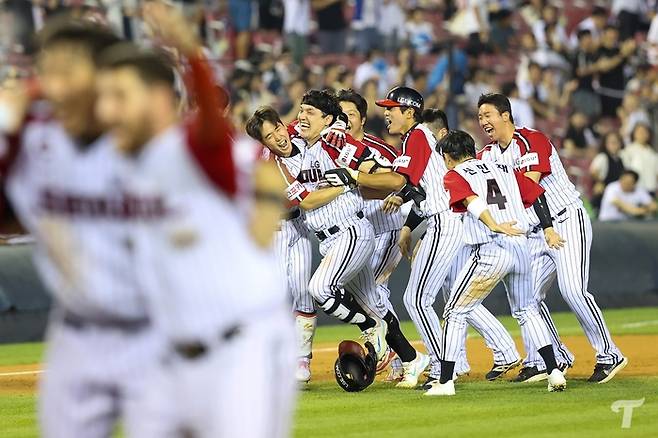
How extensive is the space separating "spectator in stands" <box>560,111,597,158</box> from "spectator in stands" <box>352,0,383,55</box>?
3293mm

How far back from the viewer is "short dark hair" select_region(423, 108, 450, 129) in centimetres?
1269

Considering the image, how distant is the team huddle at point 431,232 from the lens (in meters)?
11.0

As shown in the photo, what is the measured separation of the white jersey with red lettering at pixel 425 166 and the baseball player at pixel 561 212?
42 centimetres

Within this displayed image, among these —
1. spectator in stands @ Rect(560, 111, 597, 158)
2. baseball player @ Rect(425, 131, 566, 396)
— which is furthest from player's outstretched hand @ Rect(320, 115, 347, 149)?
spectator in stands @ Rect(560, 111, 597, 158)

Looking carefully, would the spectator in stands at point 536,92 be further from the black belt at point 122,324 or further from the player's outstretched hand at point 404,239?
the black belt at point 122,324

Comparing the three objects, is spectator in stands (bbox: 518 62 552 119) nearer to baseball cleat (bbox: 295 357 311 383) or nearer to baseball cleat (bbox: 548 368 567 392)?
baseball cleat (bbox: 295 357 311 383)

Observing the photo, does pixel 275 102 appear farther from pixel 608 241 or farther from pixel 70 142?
pixel 70 142

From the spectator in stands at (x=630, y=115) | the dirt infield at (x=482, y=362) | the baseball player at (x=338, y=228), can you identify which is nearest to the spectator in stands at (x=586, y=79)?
the spectator in stands at (x=630, y=115)

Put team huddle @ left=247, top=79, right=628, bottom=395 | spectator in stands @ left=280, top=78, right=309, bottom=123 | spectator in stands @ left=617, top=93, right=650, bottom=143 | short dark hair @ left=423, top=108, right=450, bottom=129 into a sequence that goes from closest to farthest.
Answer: team huddle @ left=247, top=79, right=628, bottom=395 < short dark hair @ left=423, top=108, right=450, bottom=129 < spectator in stands @ left=280, top=78, right=309, bottom=123 < spectator in stands @ left=617, top=93, right=650, bottom=143

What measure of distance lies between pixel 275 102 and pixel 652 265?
581cm

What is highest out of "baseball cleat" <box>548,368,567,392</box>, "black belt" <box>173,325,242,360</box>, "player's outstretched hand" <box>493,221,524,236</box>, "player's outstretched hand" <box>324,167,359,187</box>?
"player's outstretched hand" <box>324,167,359,187</box>

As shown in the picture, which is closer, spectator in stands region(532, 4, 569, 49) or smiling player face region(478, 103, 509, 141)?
smiling player face region(478, 103, 509, 141)

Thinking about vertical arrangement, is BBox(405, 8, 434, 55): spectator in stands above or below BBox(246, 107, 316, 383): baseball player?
above

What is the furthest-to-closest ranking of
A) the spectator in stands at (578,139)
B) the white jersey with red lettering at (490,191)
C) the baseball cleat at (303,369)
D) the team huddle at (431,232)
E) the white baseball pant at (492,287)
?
the spectator in stands at (578,139)
the baseball cleat at (303,369)
the team huddle at (431,232)
the white baseball pant at (492,287)
the white jersey with red lettering at (490,191)
